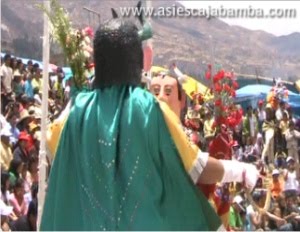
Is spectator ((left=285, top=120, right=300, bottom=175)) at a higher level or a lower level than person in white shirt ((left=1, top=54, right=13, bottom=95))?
lower

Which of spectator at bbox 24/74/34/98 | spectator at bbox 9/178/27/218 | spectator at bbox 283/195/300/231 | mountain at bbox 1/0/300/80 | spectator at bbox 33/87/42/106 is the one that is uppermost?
mountain at bbox 1/0/300/80

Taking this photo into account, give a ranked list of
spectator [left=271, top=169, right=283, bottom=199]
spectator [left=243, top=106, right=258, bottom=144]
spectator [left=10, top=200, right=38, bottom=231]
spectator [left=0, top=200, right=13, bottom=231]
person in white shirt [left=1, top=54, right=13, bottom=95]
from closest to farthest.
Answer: spectator [left=0, top=200, right=13, bottom=231], spectator [left=10, top=200, right=38, bottom=231], spectator [left=271, top=169, right=283, bottom=199], person in white shirt [left=1, top=54, right=13, bottom=95], spectator [left=243, top=106, right=258, bottom=144]

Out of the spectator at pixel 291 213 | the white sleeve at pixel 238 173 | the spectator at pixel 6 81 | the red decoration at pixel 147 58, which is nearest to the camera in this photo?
the white sleeve at pixel 238 173

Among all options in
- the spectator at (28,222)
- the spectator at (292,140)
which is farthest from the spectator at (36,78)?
the spectator at (28,222)

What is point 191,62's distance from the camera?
998 centimetres

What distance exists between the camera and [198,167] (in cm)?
281

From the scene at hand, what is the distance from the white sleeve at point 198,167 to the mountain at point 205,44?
4.96m

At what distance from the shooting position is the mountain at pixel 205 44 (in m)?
8.70

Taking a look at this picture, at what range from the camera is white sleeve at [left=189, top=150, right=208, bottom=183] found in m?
2.80

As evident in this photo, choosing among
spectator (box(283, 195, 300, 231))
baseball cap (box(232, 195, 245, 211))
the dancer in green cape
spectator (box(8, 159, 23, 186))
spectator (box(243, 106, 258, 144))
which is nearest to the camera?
the dancer in green cape

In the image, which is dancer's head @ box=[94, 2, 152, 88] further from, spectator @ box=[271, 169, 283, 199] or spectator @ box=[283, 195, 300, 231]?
spectator @ box=[271, 169, 283, 199]

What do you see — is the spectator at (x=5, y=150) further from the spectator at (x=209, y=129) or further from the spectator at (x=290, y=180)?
the spectator at (x=209, y=129)

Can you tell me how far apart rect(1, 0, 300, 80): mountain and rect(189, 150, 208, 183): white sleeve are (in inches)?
195

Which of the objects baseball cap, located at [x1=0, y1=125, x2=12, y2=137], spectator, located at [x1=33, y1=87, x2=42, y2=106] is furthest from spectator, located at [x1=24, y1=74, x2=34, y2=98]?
baseball cap, located at [x1=0, y1=125, x2=12, y2=137]
